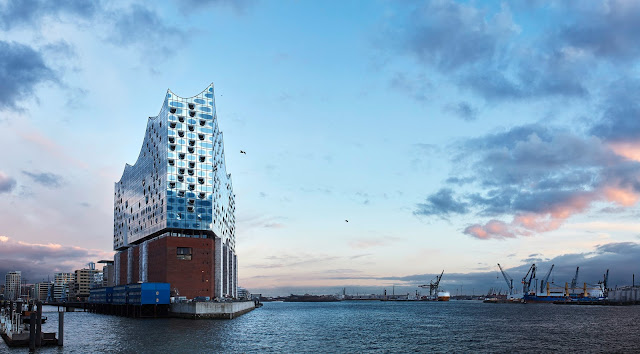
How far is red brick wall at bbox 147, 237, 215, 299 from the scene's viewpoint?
476 feet

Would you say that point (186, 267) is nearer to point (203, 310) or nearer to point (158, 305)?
point (158, 305)

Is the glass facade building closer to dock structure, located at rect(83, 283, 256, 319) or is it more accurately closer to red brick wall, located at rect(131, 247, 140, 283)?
red brick wall, located at rect(131, 247, 140, 283)

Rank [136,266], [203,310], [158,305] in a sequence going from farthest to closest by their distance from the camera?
[136,266] → [158,305] → [203,310]

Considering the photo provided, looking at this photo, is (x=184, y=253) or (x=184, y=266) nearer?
(x=184, y=266)

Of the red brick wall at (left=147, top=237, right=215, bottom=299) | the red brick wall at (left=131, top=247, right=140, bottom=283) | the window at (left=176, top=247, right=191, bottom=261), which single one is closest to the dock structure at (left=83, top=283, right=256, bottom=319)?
the red brick wall at (left=147, top=237, right=215, bottom=299)

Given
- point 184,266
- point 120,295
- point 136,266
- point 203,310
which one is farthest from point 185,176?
point 136,266

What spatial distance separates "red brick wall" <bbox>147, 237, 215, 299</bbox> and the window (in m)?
0.81

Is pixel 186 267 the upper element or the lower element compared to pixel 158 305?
upper

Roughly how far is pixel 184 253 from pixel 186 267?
12.7 ft

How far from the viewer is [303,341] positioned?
82250mm

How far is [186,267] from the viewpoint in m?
147

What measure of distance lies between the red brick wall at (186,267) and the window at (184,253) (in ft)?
2.65

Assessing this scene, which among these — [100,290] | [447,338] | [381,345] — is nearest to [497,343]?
[447,338]

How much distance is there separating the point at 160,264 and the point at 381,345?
3616 inches
